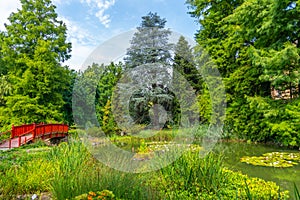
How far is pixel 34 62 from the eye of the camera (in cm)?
1371

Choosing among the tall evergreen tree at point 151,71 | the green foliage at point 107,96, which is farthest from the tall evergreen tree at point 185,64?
the green foliage at point 107,96

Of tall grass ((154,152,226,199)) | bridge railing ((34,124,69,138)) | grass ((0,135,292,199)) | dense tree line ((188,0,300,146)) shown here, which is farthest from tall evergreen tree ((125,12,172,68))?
tall grass ((154,152,226,199))

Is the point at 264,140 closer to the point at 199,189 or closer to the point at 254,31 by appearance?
the point at 254,31

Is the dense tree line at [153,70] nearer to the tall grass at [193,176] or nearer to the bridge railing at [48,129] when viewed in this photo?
the bridge railing at [48,129]

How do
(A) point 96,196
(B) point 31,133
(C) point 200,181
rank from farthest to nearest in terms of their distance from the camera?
1. (B) point 31,133
2. (C) point 200,181
3. (A) point 96,196

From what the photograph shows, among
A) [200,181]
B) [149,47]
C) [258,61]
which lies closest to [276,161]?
[200,181]

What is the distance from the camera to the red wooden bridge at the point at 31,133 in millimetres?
7972

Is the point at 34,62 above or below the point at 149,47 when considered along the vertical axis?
below

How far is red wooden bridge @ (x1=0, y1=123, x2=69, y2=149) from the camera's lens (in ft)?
26.2

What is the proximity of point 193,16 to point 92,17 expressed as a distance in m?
6.24

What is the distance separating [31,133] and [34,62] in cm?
586

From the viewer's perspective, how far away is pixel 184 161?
11.4 feet

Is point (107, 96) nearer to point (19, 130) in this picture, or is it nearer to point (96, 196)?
point (19, 130)

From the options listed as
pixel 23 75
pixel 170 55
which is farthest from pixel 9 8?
pixel 170 55
